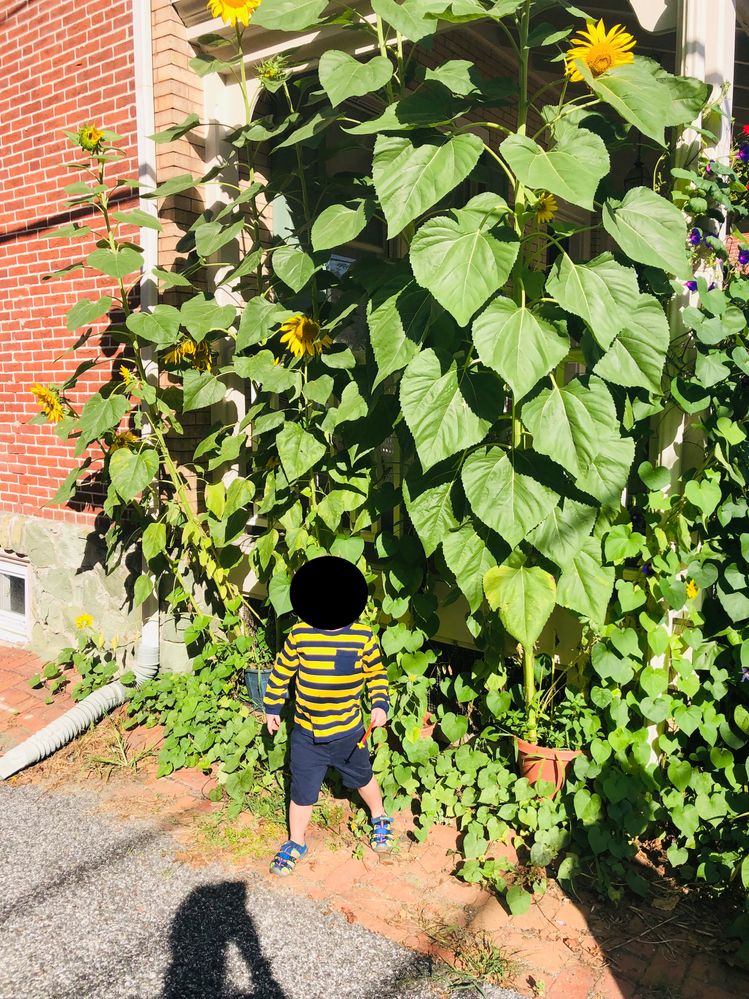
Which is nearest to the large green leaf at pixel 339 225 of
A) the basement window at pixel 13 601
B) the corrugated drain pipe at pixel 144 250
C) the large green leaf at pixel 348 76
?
the large green leaf at pixel 348 76

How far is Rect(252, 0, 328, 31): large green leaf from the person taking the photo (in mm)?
2979

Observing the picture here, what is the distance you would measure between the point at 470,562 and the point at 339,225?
134 cm

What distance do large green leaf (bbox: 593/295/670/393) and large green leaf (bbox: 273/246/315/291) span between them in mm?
1301

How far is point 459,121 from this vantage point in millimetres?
5234

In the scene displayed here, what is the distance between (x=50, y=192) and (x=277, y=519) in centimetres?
271

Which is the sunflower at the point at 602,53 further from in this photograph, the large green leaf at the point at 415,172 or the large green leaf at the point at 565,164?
the large green leaf at the point at 415,172

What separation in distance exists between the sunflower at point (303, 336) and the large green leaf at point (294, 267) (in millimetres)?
139

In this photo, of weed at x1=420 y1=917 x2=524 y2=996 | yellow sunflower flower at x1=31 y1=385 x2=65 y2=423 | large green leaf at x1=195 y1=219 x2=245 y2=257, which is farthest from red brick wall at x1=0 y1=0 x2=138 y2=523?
weed at x1=420 y1=917 x2=524 y2=996

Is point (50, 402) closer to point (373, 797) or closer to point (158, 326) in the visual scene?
point (158, 326)

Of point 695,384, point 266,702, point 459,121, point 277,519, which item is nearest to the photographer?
point 695,384

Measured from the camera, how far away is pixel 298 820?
2996mm

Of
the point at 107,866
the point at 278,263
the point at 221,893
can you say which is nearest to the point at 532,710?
the point at 221,893

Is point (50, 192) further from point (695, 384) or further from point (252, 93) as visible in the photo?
point (695, 384)

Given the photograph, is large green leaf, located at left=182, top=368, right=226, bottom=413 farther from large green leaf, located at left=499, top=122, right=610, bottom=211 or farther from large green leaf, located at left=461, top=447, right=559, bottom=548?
large green leaf, located at left=499, top=122, right=610, bottom=211
